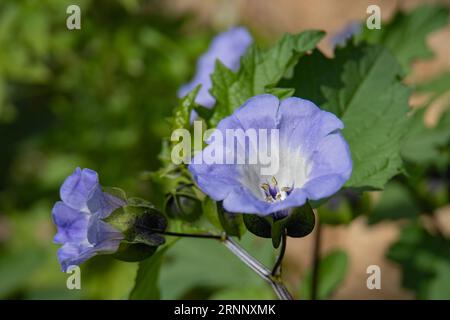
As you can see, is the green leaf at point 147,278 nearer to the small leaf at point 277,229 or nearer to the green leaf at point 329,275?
the small leaf at point 277,229

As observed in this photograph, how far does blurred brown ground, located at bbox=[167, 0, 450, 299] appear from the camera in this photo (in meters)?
3.12

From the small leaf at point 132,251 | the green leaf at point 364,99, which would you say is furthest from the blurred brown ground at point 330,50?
the small leaf at point 132,251

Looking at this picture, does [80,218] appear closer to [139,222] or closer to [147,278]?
[139,222]

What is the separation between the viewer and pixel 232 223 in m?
1.26

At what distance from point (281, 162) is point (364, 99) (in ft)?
1.12

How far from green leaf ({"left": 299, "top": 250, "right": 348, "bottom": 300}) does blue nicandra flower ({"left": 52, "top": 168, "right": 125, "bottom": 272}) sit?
0.81 m

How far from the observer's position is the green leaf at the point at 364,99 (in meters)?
1.36

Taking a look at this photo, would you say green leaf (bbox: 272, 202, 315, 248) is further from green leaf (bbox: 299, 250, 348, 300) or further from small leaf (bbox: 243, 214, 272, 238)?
green leaf (bbox: 299, 250, 348, 300)

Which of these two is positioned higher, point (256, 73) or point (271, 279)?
point (256, 73)

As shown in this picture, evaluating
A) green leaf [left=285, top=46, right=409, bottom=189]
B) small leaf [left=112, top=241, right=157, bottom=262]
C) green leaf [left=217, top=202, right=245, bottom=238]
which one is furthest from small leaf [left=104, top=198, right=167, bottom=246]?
green leaf [left=285, top=46, right=409, bottom=189]

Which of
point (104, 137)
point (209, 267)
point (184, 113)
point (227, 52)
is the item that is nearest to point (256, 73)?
point (184, 113)

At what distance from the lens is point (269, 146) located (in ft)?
3.99

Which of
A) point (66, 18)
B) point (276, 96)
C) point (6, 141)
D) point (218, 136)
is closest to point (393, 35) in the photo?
point (276, 96)
